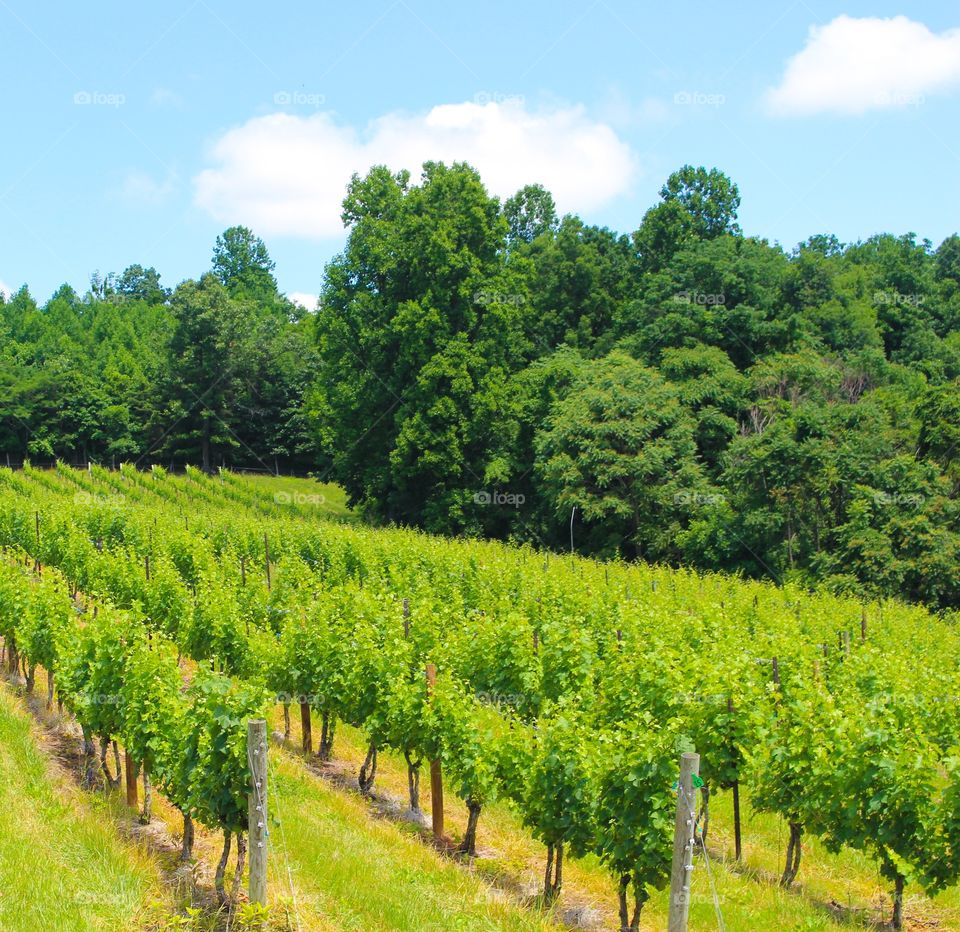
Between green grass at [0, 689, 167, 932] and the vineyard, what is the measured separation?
0.70m

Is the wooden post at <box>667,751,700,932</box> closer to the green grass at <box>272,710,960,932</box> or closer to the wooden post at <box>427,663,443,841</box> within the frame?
the green grass at <box>272,710,960,932</box>

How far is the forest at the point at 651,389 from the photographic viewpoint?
31.8 metres

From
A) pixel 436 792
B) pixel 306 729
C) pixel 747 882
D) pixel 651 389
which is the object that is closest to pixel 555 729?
pixel 436 792

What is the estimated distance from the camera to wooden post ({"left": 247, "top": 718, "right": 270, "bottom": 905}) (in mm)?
A: 8414

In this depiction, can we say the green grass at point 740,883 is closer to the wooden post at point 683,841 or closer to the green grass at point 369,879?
the green grass at point 369,879

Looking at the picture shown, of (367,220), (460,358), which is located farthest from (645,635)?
(367,220)

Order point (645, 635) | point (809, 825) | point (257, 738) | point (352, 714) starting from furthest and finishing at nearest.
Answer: point (645, 635), point (352, 714), point (809, 825), point (257, 738)

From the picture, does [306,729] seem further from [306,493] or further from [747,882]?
[306,493]

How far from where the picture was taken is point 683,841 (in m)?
7.73

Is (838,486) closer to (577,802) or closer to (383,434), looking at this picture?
(383,434)

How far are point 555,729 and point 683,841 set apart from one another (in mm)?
2660

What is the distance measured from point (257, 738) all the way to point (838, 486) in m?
27.4

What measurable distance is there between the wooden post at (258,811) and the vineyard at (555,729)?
1.02 ft

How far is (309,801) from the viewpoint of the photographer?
1275cm
